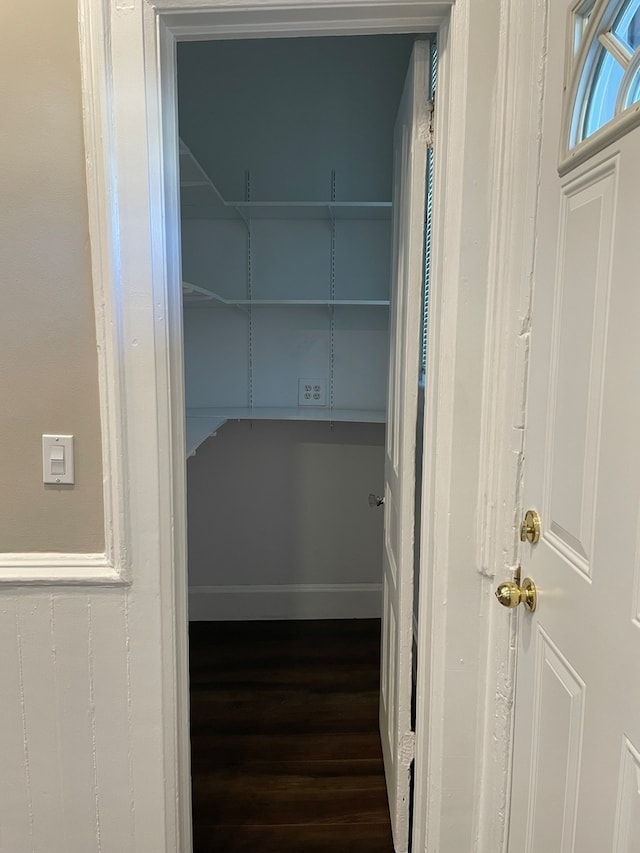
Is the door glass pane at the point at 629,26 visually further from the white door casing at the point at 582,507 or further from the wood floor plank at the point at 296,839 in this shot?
the wood floor plank at the point at 296,839

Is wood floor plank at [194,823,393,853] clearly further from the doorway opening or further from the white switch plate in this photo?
the white switch plate

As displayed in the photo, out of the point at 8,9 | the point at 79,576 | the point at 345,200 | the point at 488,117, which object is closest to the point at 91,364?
the point at 79,576

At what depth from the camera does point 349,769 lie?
1.91m

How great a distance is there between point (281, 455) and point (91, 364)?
5.41 feet

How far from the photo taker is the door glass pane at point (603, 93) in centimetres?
80

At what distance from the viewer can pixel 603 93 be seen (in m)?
0.83

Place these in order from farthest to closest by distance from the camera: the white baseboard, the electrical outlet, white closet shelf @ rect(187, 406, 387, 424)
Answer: the white baseboard
the electrical outlet
white closet shelf @ rect(187, 406, 387, 424)

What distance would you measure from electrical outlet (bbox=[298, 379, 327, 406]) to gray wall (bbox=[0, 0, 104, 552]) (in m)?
1.55

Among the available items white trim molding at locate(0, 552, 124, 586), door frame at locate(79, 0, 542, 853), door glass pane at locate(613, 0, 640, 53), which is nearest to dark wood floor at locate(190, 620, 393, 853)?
door frame at locate(79, 0, 542, 853)

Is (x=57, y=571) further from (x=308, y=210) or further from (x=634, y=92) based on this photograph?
(x=308, y=210)

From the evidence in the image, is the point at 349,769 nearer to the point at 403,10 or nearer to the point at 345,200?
the point at 403,10

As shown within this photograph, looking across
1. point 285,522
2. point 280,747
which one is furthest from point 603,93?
point 285,522

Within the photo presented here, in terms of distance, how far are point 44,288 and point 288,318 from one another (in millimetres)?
1554

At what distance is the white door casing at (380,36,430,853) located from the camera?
1.32 metres
